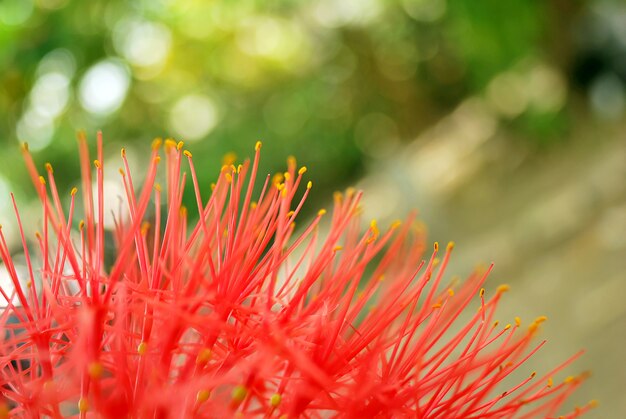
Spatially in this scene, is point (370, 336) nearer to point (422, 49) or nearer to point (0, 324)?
point (0, 324)

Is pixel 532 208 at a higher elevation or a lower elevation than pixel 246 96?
lower

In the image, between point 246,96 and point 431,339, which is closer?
point 431,339

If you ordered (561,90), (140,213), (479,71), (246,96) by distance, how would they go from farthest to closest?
1. (246,96)
2. (561,90)
3. (479,71)
4. (140,213)

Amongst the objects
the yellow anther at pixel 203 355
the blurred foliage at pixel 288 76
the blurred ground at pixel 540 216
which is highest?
the blurred foliage at pixel 288 76

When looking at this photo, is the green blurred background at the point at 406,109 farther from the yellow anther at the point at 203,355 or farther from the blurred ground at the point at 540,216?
the yellow anther at the point at 203,355

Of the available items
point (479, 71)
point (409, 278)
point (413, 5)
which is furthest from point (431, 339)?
point (413, 5)

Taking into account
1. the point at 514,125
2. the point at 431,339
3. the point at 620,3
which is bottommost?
the point at 431,339

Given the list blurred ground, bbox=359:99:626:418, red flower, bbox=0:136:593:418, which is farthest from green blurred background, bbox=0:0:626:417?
red flower, bbox=0:136:593:418

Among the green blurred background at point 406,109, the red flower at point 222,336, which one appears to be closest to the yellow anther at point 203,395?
the red flower at point 222,336
